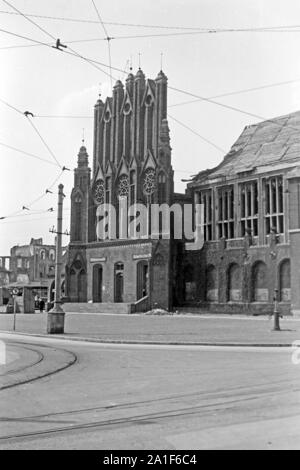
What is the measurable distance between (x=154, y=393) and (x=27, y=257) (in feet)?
287

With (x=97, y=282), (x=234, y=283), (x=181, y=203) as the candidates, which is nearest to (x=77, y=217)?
(x=97, y=282)

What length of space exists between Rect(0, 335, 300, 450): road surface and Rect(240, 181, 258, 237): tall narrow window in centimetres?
3303

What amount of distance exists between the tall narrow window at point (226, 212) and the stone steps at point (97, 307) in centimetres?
1045

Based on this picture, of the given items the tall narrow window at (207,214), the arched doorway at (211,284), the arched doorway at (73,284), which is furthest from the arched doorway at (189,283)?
the arched doorway at (73,284)

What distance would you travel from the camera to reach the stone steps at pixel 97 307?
165ft

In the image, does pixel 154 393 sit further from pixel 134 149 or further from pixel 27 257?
pixel 27 257

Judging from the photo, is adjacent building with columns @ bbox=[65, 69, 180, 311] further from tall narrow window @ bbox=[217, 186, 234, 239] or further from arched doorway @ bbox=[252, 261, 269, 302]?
arched doorway @ bbox=[252, 261, 269, 302]

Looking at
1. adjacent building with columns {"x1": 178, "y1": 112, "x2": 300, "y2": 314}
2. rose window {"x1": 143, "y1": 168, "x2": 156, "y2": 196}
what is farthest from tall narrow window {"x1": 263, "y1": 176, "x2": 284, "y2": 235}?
rose window {"x1": 143, "y1": 168, "x2": 156, "y2": 196}

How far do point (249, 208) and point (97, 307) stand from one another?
53.5ft

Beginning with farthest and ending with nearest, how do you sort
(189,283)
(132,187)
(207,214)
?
(132,187) < (189,283) < (207,214)

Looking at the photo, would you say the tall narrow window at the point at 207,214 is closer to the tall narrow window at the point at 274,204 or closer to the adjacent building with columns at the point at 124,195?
the adjacent building with columns at the point at 124,195

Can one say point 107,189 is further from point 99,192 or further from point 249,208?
point 249,208

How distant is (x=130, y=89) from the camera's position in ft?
187

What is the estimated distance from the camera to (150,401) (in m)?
8.52
